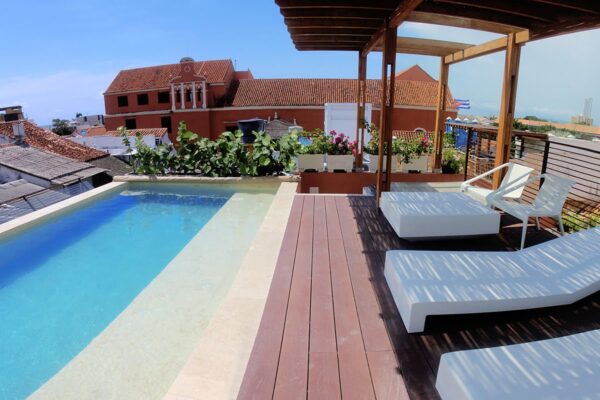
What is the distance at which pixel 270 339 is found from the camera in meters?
2.42

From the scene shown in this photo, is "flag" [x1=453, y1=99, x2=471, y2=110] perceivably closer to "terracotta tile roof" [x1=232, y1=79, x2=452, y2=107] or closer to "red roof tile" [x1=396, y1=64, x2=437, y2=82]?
"terracotta tile roof" [x1=232, y1=79, x2=452, y2=107]

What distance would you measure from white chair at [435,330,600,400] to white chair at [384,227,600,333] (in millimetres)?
534

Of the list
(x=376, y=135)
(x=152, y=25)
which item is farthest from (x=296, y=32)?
(x=152, y=25)

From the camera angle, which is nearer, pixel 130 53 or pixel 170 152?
pixel 170 152

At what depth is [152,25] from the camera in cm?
5175

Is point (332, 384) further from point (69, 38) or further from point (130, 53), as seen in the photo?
point (130, 53)

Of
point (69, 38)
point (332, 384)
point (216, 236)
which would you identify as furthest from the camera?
point (69, 38)

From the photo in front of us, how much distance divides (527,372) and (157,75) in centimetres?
3844

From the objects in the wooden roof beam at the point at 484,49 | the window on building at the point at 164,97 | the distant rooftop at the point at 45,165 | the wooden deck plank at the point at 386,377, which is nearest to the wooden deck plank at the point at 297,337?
the wooden deck plank at the point at 386,377

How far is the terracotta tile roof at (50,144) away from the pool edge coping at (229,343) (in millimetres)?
17976

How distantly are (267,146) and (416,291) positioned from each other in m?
6.68

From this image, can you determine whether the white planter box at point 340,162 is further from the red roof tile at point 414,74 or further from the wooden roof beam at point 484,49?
the red roof tile at point 414,74

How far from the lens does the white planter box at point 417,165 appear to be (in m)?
8.54

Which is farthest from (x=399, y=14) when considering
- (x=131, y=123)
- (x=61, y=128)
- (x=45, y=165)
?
(x=61, y=128)
